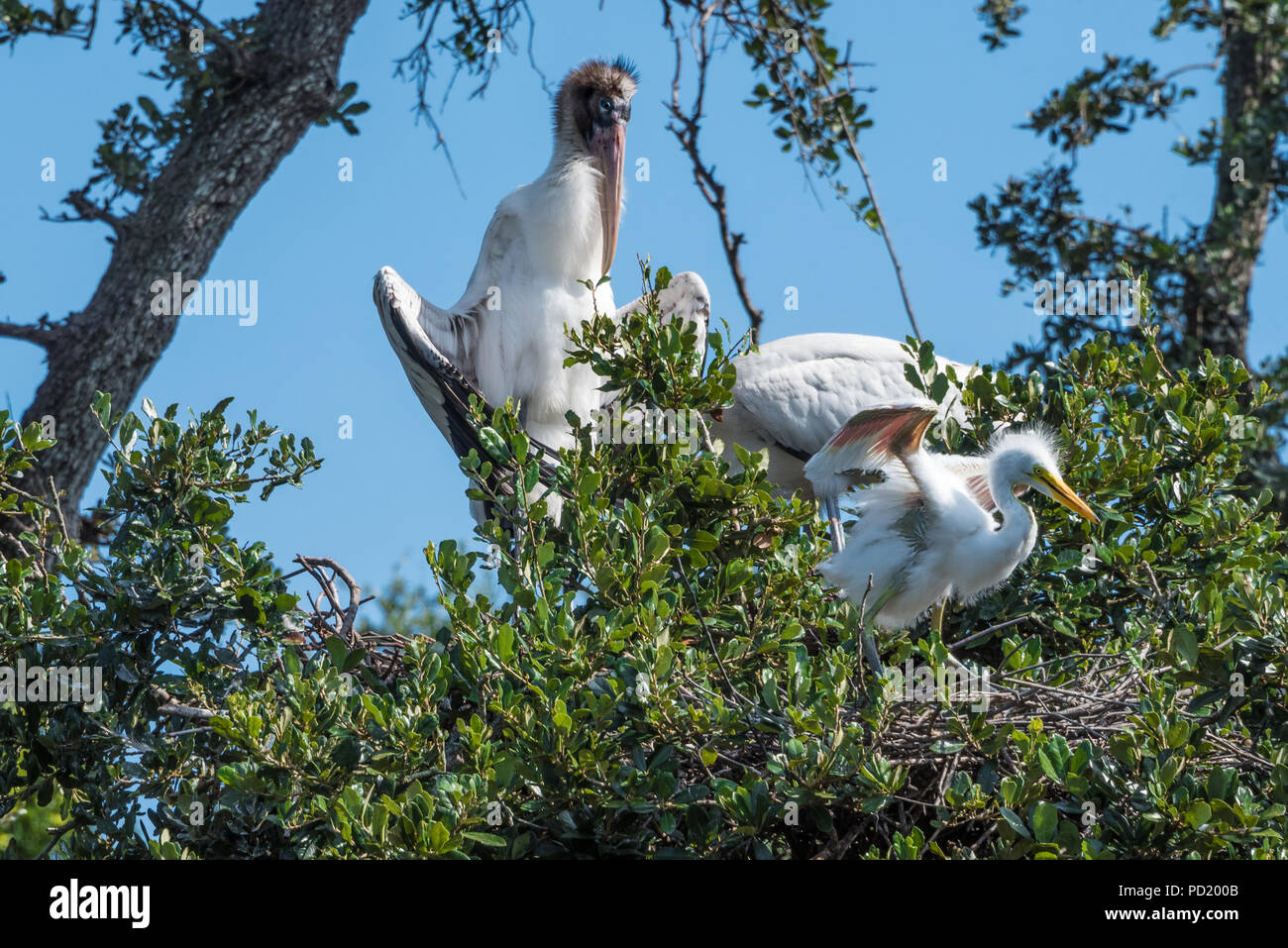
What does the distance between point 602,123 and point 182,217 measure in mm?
1889

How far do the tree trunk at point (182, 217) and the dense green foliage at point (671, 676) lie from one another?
2.25 m

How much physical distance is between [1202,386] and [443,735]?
8.19ft

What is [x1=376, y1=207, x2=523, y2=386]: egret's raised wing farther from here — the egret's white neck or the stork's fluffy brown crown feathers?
the egret's white neck

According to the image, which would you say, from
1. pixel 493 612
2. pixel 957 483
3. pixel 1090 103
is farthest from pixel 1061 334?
pixel 493 612

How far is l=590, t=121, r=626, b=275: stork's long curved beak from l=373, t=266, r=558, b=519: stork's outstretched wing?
40.2 inches

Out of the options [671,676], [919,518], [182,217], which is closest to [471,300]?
[182,217]

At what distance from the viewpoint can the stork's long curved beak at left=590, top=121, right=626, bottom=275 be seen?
6.00 meters

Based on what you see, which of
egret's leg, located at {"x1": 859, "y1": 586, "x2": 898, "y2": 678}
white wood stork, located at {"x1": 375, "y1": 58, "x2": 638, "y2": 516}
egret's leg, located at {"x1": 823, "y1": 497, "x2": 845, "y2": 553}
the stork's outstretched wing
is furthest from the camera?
white wood stork, located at {"x1": 375, "y1": 58, "x2": 638, "y2": 516}

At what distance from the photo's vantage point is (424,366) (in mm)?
5195

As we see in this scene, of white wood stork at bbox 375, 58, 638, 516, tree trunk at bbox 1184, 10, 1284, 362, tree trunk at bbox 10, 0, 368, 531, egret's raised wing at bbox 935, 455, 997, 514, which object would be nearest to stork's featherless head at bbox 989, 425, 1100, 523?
egret's raised wing at bbox 935, 455, 997, 514

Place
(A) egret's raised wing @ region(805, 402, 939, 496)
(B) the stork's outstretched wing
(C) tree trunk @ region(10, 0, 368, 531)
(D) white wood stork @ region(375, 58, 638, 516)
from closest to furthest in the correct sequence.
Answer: (A) egret's raised wing @ region(805, 402, 939, 496), (B) the stork's outstretched wing, (D) white wood stork @ region(375, 58, 638, 516), (C) tree trunk @ region(10, 0, 368, 531)

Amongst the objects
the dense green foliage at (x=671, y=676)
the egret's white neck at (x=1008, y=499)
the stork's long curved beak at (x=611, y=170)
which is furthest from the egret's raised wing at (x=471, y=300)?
the egret's white neck at (x=1008, y=499)

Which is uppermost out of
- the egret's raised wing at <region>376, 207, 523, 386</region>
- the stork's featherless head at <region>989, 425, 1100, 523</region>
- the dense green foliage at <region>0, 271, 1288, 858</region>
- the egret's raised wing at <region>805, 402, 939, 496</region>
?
the egret's raised wing at <region>376, 207, 523, 386</region>
